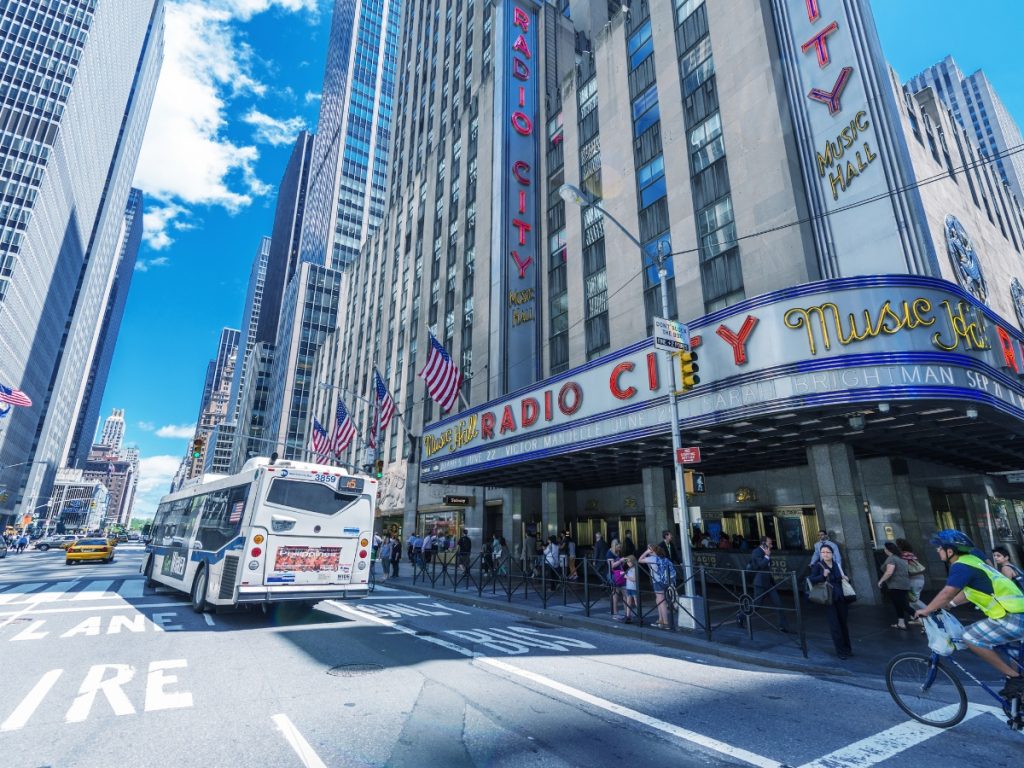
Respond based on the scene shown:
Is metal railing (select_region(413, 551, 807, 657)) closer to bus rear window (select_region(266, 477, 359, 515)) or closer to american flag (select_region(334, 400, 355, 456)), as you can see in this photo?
bus rear window (select_region(266, 477, 359, 515))

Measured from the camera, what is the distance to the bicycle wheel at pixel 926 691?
213 inches

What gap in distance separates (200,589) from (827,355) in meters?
16.4

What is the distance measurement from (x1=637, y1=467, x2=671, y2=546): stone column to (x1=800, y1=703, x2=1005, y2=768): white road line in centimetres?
1450

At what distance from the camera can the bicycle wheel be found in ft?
17.7

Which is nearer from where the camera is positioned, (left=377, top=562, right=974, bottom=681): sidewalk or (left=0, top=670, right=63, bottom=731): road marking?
(left=0, top=670, right=63, bottom=731): road marking

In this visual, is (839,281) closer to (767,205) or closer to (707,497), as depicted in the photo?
(767,205)

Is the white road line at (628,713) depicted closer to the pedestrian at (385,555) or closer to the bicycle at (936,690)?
the bicycle at (936,690)

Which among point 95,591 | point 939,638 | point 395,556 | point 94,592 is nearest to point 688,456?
point 939,638

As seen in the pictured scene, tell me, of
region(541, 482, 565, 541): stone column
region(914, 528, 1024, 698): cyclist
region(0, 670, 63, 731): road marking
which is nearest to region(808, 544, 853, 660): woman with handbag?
region(914, 528, 1024, 698): cyclist

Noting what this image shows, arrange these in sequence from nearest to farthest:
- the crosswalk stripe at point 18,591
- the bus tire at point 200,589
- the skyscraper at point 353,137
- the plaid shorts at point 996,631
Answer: the plaid shorts at point 996,631 → the bus tire at point 200,589 → the crosswalk stripe at point 18,591 → the skyscraper at point 353,137

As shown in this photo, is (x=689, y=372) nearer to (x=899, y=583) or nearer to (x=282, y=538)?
(x=899, y=583)

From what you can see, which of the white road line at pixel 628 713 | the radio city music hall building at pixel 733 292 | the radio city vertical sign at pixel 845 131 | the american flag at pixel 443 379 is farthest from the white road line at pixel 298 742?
the american flag at pixel 443 379

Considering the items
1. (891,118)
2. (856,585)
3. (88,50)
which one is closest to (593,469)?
(856,585)

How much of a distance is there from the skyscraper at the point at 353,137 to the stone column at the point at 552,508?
85.7m
